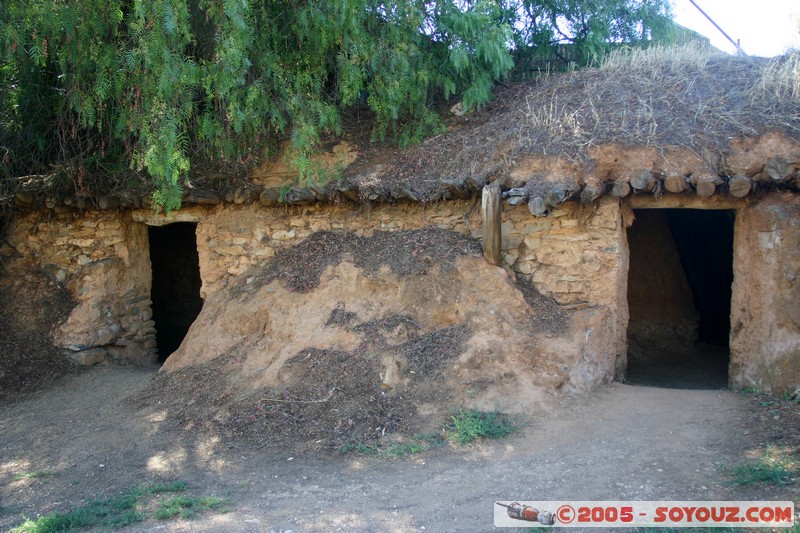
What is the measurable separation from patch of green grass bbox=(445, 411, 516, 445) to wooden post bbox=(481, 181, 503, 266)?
165 centimetres

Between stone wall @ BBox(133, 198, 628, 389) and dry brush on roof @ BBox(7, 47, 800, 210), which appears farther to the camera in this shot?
stone wall @ BBox(133, 198, 628, 389)

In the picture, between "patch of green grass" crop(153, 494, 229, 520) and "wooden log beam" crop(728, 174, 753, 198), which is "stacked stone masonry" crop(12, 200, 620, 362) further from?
"patch of green grass" crop(153, 494, 229, 520)

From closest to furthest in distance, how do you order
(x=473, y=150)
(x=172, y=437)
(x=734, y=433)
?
(x=734, y=433)
(x=172, y=437)
(x=473, y=150)

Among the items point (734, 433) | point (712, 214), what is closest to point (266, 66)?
point (734, 433)

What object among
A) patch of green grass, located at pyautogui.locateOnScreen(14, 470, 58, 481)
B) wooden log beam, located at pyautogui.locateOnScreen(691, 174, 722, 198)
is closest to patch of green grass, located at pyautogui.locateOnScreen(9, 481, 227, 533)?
patch of green grass, located at pyautogui.locateOnScreen(14, 470, 58, 481)

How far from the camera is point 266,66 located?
681cm

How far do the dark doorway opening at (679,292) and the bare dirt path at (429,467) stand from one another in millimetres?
2412

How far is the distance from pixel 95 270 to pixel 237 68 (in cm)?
379

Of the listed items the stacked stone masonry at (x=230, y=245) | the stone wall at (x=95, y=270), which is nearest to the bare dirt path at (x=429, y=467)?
the stacked stone masonry at (x=230, y=245)

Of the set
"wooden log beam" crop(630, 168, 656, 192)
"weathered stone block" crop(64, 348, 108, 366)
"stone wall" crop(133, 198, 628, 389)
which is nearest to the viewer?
"wooden log beam" crop(630, 168, 656, 192)

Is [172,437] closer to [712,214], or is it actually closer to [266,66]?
[266,66]

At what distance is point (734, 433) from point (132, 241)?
7177mm

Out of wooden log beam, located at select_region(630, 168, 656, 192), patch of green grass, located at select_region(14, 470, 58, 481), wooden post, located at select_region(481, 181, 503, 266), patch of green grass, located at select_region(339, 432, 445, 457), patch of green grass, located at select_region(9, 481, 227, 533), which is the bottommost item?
patch of green grass, located at select_region(14, 470, 58, 481)

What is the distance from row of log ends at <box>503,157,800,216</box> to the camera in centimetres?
596
